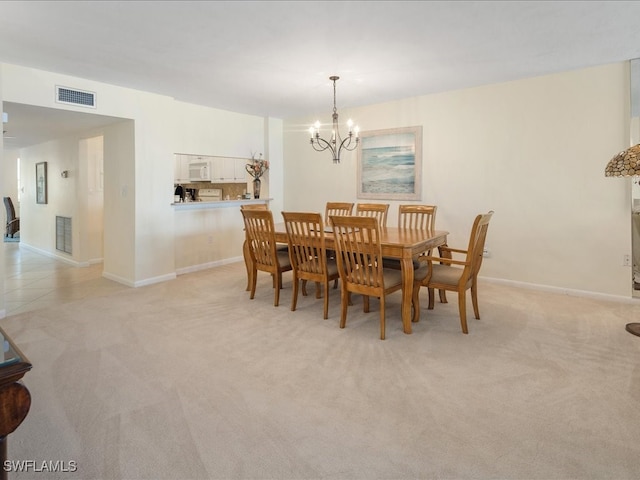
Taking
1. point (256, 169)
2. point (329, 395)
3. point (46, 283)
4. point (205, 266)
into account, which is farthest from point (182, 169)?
point (329, 395)

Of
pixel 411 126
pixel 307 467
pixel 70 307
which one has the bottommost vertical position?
pixel 307 467

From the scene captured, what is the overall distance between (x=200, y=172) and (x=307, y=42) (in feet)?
12.0

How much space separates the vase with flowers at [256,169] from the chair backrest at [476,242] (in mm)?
4051

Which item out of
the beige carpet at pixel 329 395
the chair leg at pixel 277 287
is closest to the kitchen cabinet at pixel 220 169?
the chair leg at pixel 277 287

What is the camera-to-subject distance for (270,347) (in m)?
2.92

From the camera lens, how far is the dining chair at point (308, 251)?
346cm

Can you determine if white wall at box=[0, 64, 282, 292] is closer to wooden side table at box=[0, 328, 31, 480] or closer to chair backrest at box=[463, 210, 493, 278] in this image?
chair backrest at box=[463, 210, 493, 278]

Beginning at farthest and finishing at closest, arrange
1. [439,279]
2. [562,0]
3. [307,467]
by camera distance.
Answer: [439,279] → [562,0] → [307,467]

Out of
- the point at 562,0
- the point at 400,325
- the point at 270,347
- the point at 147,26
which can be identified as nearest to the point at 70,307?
the point at 270,347

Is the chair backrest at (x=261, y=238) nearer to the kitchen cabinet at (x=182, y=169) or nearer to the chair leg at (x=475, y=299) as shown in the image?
the chair leg at (x=475, y=299)

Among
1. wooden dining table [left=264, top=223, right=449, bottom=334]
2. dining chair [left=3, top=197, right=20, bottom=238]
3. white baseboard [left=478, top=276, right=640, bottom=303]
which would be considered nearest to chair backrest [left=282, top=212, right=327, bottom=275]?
wooden dining table [left=264, top=223, right=449, bottom=334]

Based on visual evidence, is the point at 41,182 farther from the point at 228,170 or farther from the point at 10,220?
the point at 228,170

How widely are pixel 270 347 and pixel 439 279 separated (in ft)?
4.83

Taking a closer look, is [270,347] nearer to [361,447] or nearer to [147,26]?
[361,447]
